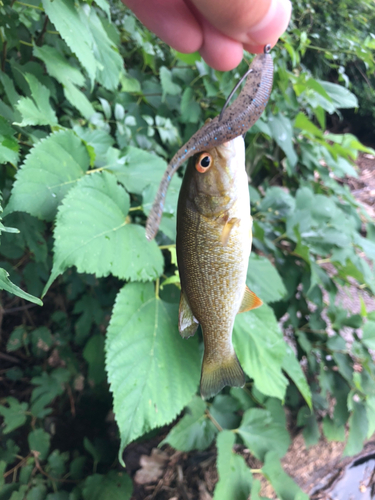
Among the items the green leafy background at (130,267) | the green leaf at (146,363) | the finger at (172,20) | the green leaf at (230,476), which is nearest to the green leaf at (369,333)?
the green leafy background at (130,267)

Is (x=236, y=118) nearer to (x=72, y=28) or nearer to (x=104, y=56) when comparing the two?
(x=72, y=28)

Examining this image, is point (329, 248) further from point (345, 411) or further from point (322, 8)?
point (322, 8)

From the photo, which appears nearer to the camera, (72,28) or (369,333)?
(72,28)

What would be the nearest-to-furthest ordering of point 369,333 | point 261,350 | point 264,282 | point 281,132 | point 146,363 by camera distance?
point 146,363 < point 261,350 < point 264,282 < point 369,333 < point 281,132

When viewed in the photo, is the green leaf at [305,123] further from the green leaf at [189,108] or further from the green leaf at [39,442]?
the green leaf at [39,442]

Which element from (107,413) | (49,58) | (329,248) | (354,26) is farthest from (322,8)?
(107,413)

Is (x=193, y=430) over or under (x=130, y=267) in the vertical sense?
under

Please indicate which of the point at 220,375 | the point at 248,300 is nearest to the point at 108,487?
the point at 220,375
